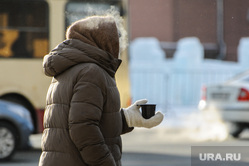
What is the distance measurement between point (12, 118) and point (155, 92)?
1451cm

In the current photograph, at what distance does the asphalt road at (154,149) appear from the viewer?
894 cm

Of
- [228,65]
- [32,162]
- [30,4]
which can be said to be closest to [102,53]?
[32,162]

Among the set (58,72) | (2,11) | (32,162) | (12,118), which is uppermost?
(2,11)

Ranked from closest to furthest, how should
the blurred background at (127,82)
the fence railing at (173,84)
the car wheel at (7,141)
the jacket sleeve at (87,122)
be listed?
the jacket sleeve at (87,122), the blurred background at (127,82), the car wheel at (7,141), the fence railing at (173,84)

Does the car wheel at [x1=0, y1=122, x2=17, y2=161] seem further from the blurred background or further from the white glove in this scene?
the white glove

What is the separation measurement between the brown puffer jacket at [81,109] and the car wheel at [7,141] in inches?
239

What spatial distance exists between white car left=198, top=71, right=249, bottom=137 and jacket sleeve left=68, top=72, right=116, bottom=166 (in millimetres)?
9246

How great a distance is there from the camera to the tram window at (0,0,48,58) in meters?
10.6

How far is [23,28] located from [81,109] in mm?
8143

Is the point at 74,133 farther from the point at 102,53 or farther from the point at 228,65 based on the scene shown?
the point at 228,65

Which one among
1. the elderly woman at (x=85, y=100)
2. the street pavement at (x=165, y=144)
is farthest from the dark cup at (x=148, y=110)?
the street pavement at (x=165, y=144)

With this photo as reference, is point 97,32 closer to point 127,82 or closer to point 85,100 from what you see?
point 85,100

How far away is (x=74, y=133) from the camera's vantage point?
274cm

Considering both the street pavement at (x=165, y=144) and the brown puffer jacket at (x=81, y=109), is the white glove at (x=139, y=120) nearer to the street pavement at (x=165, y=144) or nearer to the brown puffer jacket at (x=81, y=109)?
the brown puffer jacket at (x=81, y=109)
